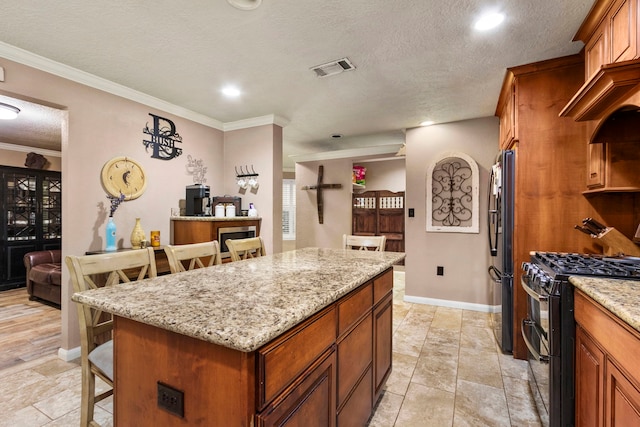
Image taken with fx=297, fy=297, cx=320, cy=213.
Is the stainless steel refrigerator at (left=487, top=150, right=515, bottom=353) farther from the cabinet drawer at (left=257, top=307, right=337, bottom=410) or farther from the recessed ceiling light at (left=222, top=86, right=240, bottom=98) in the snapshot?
the recessed ceiling light at (left=222, top=86, right=240, bottom=98)

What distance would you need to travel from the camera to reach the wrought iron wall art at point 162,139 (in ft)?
10.7

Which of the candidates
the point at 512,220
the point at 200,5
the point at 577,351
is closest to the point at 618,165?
the point at 512,220

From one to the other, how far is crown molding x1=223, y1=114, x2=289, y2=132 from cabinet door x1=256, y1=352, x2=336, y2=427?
10.5 ft

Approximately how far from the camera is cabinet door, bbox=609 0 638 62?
4.95 feet

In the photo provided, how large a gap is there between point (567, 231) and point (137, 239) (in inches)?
149

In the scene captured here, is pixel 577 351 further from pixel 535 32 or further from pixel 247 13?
pixel 247 13

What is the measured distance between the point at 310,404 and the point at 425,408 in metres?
1.24

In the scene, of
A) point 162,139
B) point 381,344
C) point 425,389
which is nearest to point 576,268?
point 381,344

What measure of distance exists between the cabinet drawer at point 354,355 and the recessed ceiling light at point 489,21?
194cm

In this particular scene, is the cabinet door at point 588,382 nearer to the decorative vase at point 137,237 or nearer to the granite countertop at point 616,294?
the granite countertop at point 616,294

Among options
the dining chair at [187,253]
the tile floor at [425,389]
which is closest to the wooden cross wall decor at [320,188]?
the tile floor at [425,389]

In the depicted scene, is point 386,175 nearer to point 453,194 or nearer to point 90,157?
point 453,194

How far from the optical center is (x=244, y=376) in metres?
0.77

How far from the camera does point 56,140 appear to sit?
15.7 feet
